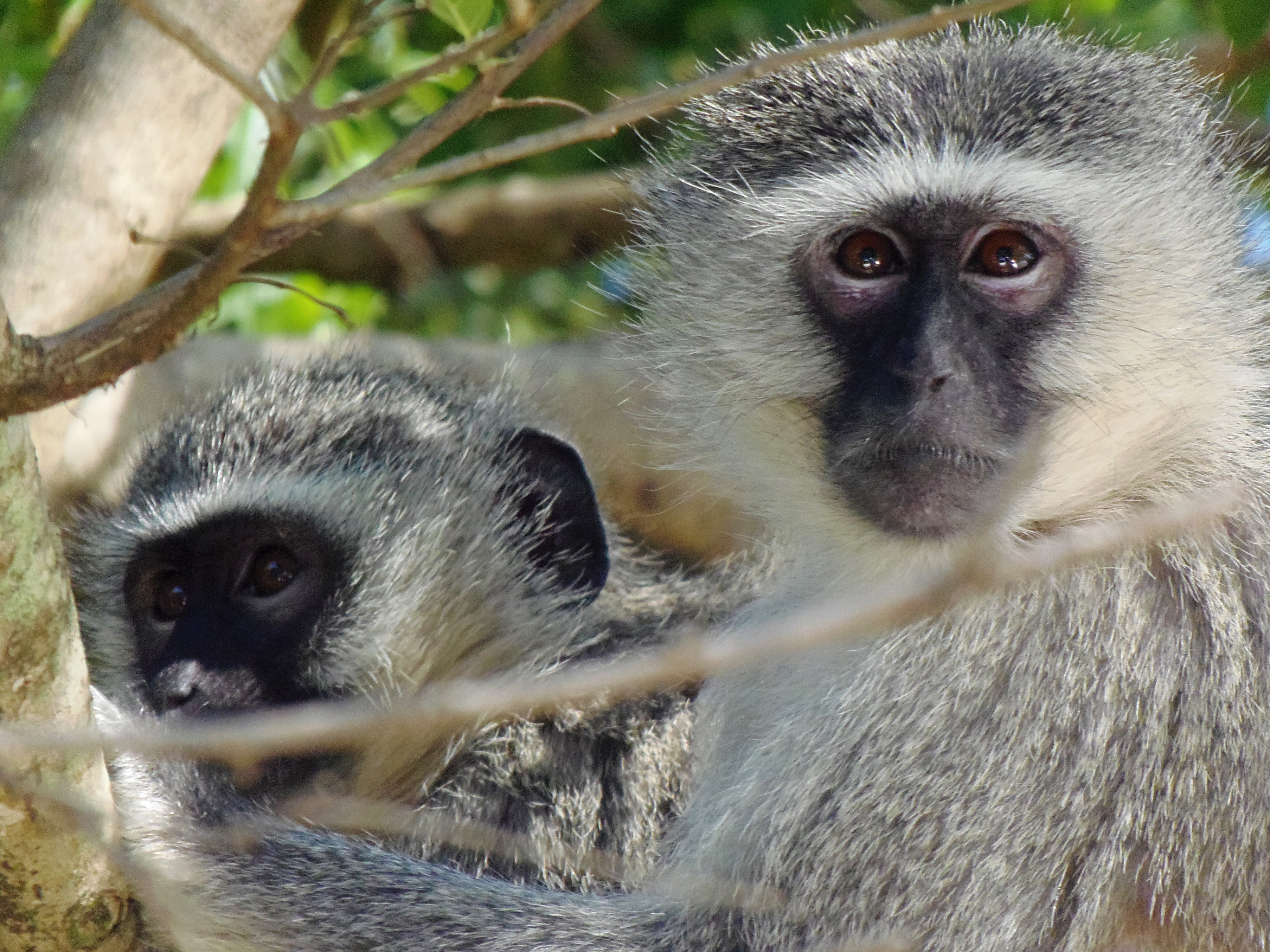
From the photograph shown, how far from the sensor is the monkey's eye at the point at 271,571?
12.9 feet

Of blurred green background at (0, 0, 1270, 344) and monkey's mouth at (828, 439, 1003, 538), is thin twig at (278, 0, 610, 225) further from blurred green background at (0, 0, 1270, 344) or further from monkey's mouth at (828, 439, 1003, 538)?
blurred green background at (0, 0, 1270, 344)

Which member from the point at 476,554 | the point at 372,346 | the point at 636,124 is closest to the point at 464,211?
the point at 636,124

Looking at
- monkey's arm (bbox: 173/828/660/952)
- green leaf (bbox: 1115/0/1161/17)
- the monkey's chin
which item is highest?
green leaf (bbox: 1115/0/1161/17)

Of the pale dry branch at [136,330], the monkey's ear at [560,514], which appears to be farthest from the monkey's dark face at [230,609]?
the pale dry branch at [136,330]

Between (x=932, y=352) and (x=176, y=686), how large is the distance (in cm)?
178

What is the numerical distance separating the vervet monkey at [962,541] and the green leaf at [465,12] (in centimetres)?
95

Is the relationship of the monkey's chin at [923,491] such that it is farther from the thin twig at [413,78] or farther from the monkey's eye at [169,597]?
the monkey's eye at [169,597]

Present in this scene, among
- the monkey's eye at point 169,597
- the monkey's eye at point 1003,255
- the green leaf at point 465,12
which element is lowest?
the monkey's eye at point 169,597

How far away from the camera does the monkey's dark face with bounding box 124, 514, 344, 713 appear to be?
3521 mm

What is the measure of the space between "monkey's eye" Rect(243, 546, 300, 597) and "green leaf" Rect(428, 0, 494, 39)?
1575mm

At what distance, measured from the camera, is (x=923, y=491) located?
315cm

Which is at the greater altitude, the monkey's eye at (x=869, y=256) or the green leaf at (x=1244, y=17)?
the green leaf at (x=1244, y=17)

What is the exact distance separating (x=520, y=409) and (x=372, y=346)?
1.89 feet

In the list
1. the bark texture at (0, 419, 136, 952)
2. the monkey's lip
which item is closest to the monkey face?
the bark texture at (0, 419, 136, 952)
